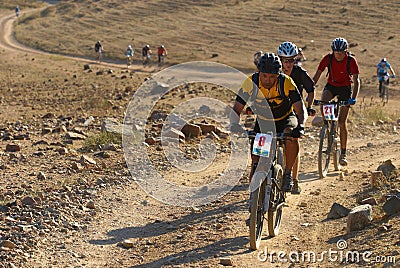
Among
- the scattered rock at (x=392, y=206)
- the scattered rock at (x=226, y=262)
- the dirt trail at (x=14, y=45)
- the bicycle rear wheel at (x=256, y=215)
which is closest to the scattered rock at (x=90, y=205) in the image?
the bicycle rear wheel at (x=256, y=215)

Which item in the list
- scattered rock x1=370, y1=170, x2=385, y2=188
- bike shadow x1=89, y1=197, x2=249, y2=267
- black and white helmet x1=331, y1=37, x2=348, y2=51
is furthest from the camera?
black and white helmet x1=331, y1=37, x2=348, y2=51

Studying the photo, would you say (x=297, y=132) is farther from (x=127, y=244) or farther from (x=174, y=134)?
(x=174, y=134)

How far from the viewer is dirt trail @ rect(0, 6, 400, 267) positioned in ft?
22.7

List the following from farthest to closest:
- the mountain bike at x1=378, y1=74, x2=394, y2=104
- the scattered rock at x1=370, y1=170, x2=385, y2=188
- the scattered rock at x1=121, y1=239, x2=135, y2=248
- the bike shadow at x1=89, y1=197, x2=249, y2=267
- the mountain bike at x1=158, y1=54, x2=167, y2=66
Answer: the mountain bike at x1=158, y1=54, x2=167, y2=66 < the mountain bike at x1=378, y1=74, x2=394, y2=104 < the scattered rock at x1=370, y1=170, x2=385, y2=188 < the scattered rock at x1=121, y1=239, x2=135, y2=248 < the bike shadow at x1=89, y1=197, x2=249, y2=267

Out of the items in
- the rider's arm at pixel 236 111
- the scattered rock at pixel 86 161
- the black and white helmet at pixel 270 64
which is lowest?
the scattered rock at pixel 86 161

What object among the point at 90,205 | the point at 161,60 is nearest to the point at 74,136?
the point at 90,205

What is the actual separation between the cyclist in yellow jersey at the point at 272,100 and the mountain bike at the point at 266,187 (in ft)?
0.49

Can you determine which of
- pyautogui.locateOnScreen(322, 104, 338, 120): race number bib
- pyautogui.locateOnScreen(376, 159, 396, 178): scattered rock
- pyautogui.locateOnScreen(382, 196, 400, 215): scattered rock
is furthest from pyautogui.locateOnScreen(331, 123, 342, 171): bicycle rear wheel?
pyautogui.locateOnScreen(382, 196, 400, 215): scattered rock

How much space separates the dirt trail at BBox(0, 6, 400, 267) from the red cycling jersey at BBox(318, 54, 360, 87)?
1.40 metres

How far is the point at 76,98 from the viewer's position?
21.4 metres

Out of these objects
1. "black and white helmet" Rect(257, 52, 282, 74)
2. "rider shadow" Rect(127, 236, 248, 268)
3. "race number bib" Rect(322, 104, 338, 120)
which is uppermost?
"black and white helmet" Rect(257, 52, 282, 74)

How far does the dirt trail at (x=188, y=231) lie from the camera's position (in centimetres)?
691

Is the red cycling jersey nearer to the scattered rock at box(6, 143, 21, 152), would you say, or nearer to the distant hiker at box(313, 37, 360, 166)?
the distant hiker at box(313, 37, 360, 166)

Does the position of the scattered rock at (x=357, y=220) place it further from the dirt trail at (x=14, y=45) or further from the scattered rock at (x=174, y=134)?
the dirt trail at (x=14, y=45)
